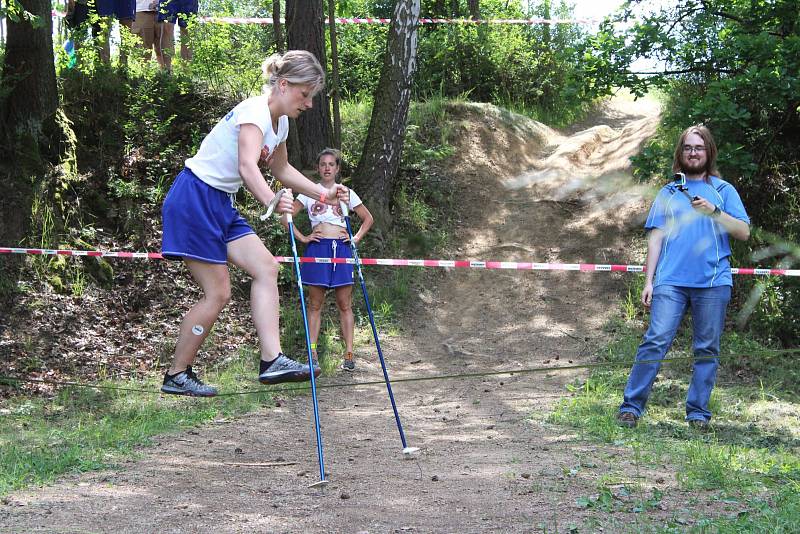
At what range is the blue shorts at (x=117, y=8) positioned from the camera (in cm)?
1155

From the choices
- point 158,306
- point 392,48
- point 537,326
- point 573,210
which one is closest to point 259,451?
point 158,306

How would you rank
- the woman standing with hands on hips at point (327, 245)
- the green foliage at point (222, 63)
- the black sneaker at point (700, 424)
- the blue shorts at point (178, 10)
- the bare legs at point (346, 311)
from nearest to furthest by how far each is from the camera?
the black sneaker at point (700, 424)
the woman standing with hands on hips at point (327, 245)
the bare legs at point (346, 311)
the green foliage at point (222, 63)
the blue shorts at point (178, 10)

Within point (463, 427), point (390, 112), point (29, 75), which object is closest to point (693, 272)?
point (463, 427)

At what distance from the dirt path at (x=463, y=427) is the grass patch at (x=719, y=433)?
20 centimetres

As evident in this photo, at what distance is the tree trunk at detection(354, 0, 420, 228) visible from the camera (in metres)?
10.9

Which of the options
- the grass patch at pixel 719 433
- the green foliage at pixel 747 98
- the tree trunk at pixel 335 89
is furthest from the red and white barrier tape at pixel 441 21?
the grass patch at pixel 719 433

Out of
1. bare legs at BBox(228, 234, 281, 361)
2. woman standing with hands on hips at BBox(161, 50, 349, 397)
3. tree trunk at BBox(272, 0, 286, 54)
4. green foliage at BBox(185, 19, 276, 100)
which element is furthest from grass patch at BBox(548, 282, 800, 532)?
green foliage at BBox(185, 19, 276, 100)

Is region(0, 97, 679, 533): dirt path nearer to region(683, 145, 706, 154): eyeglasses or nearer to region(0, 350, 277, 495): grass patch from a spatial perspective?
region(0, 350, 277, 495): grass patch

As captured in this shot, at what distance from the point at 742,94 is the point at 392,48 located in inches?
174

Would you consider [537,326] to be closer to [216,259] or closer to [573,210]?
[573,210]

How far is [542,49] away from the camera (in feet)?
56.2

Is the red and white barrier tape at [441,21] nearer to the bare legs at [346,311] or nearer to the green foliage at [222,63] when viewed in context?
the green foliage at [222,63]

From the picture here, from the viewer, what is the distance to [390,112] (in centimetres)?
1099

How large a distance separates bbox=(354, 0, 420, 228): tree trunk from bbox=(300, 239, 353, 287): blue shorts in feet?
10.3
